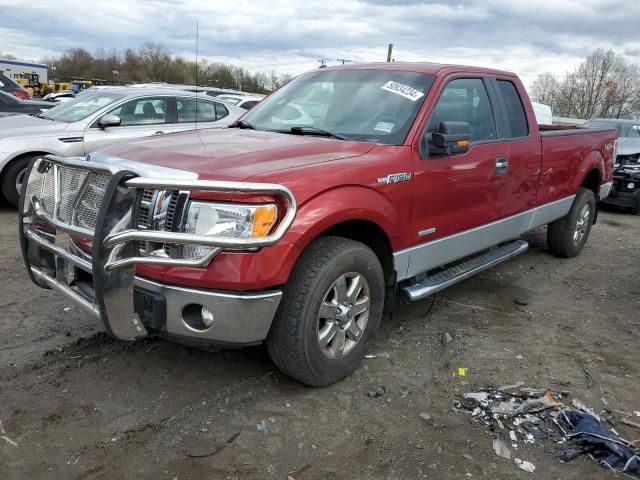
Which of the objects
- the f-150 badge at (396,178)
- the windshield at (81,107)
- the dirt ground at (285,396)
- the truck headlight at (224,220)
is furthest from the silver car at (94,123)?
the truck headlight at (224,220)

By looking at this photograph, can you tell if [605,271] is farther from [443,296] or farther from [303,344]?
[303,344]

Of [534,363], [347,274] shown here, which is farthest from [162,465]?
[534,363]

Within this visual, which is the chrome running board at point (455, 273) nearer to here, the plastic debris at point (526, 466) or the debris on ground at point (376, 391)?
the debris on ground at point (376, 391)

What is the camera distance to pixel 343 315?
319cm

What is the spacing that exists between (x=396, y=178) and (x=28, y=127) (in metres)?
5.96

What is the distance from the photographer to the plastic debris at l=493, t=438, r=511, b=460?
2.74m

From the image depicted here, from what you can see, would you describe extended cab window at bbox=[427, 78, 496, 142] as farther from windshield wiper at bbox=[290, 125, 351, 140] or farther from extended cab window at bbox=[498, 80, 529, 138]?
windshield wiper at bbox=[290, 125, 351, 140]

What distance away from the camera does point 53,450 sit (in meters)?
2.62

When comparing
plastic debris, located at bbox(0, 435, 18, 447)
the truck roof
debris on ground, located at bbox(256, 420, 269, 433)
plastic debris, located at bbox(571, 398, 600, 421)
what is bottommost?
plastic debris, located at bbox(0, 435, 18, 447)

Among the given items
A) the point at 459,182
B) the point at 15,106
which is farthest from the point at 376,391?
the point at 15,106

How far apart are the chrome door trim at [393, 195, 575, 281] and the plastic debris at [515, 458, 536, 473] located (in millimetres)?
1351

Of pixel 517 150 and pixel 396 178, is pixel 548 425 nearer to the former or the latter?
pixel 396 178

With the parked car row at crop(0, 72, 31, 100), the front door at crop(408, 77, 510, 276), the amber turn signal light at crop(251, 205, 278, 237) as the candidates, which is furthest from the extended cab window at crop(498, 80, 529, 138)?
the parked car row at crop(0, 72, 31, 100)

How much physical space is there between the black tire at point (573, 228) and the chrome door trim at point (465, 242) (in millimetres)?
598
